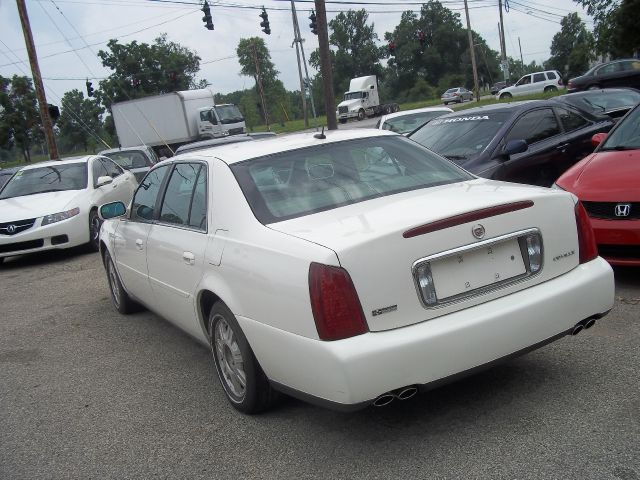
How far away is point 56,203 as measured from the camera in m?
10.4

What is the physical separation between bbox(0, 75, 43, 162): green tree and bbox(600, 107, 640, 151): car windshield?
54.1 metres

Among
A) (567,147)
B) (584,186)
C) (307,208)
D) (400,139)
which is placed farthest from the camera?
(567,147)

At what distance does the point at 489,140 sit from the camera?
736 centimetres


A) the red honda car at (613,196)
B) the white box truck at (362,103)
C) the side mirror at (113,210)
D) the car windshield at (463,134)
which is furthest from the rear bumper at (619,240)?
the white box truck at (362,103)

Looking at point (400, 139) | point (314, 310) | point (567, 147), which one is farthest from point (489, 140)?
point (314, 310)

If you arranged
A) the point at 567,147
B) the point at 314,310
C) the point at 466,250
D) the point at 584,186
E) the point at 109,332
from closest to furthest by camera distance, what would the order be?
the point at 314,310, the point at 466,250, the point at 584,186, the point at 109,332, the point at 567,147

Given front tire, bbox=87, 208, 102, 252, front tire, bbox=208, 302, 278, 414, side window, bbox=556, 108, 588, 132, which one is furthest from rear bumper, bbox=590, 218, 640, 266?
front tire, bbox=87, 208, 102, 252

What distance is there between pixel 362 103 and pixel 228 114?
22192mm

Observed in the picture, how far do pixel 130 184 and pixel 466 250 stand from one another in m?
10.7

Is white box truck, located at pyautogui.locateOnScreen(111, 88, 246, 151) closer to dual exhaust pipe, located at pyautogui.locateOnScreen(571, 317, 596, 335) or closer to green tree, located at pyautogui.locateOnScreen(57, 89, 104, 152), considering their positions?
dual exhaust pipe, located at pyautogui.locateOnScreen(571, 317, 596, 335)

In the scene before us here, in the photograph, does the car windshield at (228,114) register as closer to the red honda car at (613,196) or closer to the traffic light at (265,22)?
the traffic light at (265,22)

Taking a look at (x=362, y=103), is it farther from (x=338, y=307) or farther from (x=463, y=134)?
(x=338, y=307)

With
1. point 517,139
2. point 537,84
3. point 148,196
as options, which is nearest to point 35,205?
point 148,196

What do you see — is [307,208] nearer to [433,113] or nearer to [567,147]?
[567,147]
